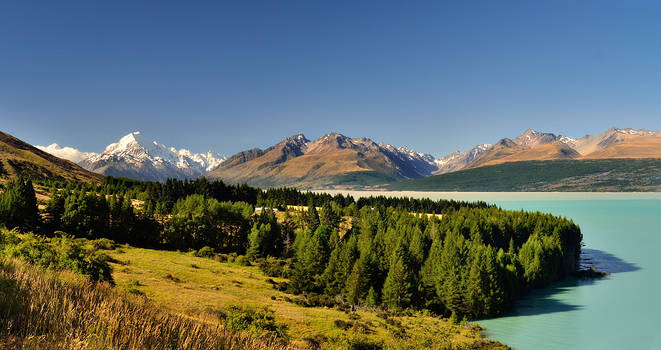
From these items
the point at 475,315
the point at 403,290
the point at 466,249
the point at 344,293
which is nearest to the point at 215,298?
the point at 344,293

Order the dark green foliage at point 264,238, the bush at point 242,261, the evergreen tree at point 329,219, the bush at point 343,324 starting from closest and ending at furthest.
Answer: the bush at point 343,324
the bush at point 242,261
the dark green foliage at point 264,238
the evergreen tree at point 329,219

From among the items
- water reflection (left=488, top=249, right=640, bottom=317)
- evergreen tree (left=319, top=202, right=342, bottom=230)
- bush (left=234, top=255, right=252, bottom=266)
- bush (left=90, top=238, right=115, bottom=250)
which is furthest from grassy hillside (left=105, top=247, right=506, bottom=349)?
evergreen tree (left=319, top=202, right=342, bottom=230)

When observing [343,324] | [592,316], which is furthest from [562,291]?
[343,324]

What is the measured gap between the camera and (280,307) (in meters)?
71.1

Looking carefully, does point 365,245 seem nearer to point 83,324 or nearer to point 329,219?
point 329,219

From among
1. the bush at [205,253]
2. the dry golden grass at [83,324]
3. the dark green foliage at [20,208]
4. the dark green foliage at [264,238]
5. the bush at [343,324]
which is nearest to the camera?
the dry golden grass at [83,324]

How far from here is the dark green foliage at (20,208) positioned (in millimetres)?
96000

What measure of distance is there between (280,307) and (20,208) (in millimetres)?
80307

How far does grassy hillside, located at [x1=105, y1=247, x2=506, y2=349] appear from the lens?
56719mm

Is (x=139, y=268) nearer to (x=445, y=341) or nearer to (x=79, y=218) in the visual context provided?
(x=79, y=218)

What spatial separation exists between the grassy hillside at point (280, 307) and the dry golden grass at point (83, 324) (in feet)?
138

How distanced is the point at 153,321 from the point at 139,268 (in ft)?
274

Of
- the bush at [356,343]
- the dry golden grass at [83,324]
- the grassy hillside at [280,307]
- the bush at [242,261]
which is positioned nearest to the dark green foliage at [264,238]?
the bush at [242,261]

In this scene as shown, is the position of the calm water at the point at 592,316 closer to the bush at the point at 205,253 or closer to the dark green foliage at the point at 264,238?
the dark green foliage at the point at 264,238
